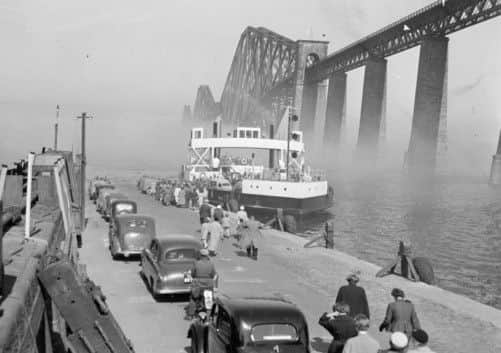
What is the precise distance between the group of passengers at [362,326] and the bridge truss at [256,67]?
142850mm

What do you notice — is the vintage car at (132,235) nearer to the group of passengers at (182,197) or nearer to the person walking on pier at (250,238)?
the person walking on pier at (250,238)

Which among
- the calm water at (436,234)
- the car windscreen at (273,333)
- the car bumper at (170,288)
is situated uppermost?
the car windscreen at (273,333)

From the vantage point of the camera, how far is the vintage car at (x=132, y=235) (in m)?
20.2

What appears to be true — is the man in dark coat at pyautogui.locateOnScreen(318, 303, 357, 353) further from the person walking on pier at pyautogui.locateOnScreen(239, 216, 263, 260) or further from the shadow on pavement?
the person walking on pier at pyautogui.locateOnScreen(239, 216, 263, 260)

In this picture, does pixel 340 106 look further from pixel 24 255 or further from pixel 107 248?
pixel 24 255

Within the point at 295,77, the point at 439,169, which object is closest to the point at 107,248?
the point at 439,169

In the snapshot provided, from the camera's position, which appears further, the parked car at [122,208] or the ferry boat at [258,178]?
the ferry boat at [258,178]

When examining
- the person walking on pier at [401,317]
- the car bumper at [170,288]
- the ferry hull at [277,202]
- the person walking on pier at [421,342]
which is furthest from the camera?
the ferry hull at [277,202]

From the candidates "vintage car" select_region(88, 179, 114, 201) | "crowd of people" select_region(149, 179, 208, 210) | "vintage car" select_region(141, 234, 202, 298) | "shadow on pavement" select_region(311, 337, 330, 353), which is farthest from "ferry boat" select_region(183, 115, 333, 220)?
"shadow on pavement" select_region(311, 337, 330, 353)

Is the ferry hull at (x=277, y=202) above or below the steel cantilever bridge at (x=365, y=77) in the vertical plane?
below

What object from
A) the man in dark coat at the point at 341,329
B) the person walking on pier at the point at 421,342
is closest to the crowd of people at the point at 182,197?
the man in dark coat at the point at 341,329

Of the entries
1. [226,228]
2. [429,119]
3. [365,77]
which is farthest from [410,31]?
[226,228]

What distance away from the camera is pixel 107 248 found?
23.3m

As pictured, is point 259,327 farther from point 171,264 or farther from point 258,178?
point 258,178
